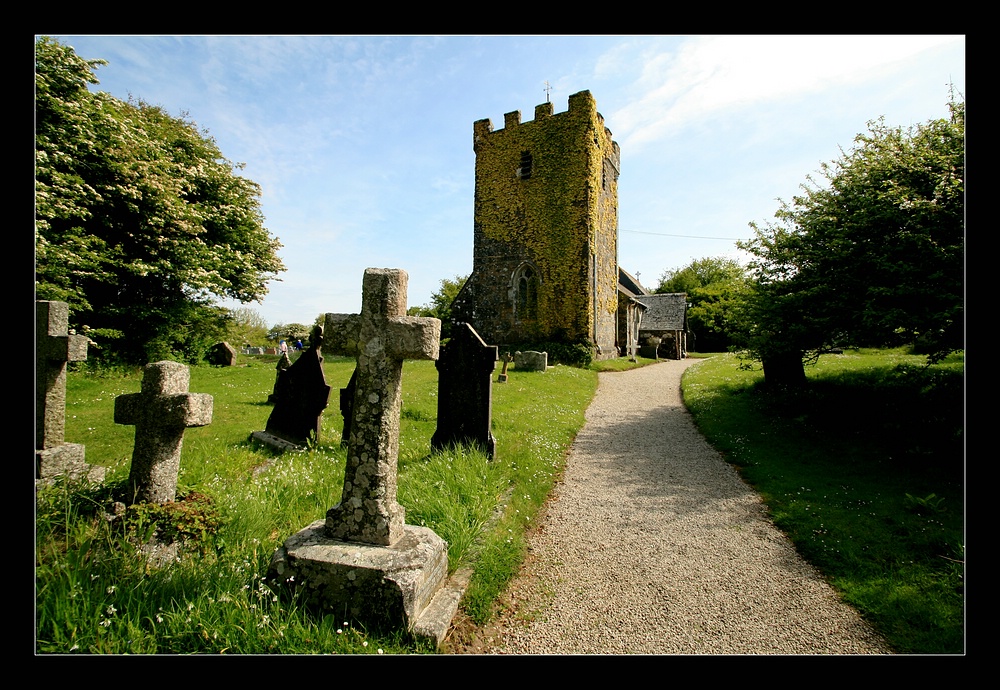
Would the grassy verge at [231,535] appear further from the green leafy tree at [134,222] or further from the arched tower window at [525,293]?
the arched tower window at [525,293]

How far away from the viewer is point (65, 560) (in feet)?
8.11

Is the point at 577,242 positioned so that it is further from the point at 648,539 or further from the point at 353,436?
the point at 353,436

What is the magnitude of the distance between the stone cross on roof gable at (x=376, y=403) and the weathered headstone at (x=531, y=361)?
14768 mm

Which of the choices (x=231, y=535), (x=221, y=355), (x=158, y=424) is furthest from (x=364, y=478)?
(x=221, y=355)

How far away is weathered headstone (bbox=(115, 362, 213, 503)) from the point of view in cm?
322

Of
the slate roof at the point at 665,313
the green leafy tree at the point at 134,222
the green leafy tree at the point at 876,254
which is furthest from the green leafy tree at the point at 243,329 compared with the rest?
the slate roof at the point at 665,313

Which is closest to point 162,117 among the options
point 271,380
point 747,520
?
point 271,380

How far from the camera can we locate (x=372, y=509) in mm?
2832

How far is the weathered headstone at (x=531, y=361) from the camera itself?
57.5 feet

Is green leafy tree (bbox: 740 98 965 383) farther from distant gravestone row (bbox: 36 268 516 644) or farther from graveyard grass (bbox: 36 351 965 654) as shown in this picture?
distant gravestone row (bbox: 36 268 516 644)

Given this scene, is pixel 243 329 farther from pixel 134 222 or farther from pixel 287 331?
pixel 287 331

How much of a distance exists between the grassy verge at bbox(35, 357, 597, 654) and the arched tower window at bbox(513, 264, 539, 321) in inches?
570
